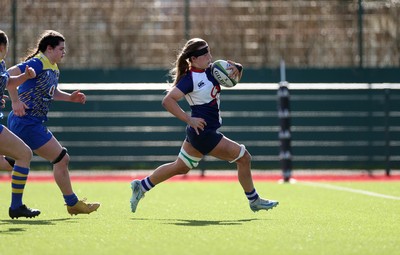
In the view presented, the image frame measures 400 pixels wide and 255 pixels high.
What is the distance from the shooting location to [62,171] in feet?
33.0

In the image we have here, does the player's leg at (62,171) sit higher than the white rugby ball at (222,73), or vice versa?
the white rugby ball at (222,73)

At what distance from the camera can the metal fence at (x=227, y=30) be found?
68.3 feet

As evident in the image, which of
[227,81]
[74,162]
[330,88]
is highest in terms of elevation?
[227,81]

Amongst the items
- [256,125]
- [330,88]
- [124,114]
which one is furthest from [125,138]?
[330,88]

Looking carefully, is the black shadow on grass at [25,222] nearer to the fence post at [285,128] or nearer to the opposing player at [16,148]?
the opposing player at [16,148]

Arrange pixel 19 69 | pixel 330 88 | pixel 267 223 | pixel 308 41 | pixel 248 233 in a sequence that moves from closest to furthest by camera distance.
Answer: pixel 248 233 → pixel 267 223 → pixel 19 69 → pixel 330 88 → pixel 308 41

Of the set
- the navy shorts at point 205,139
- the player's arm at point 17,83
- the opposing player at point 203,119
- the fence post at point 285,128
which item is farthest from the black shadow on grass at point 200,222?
the fence post at point 285,128

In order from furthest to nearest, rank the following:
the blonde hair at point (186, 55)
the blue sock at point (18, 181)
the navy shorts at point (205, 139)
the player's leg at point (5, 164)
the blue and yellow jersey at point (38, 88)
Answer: the player's leg at point (5, 164) → the blonde hair at point (186, 55) → the navy shorts at point (205, 139) → the blue and yellow jersey at point (38, 88) → the blue sock at point (18, 181)

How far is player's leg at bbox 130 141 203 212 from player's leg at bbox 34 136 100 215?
0.53 m

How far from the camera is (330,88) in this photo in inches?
776

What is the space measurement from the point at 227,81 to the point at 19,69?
2030 mm

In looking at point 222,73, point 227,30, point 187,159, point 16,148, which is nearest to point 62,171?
point 16,148

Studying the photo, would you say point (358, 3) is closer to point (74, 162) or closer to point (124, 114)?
point (124, 114)

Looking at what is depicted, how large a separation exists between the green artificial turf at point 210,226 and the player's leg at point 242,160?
0.39 feet
